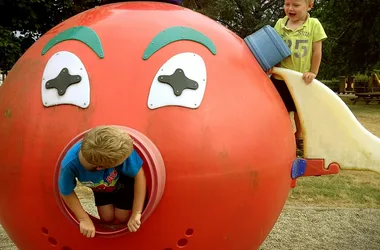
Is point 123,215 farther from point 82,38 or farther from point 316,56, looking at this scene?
point 316,56

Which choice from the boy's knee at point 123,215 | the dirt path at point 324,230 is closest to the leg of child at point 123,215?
the boy's knee at point 123,215

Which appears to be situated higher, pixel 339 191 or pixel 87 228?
pixel 87 228

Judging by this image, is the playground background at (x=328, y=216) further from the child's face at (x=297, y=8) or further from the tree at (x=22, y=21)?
the tree at (x=22, y=21)

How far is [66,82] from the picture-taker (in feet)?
9.37

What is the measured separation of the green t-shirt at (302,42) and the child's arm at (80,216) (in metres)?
1.91

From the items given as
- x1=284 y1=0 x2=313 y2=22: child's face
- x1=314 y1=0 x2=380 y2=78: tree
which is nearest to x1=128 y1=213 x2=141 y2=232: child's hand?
x1=284 y1=0 x2=313 y2=22: child's face

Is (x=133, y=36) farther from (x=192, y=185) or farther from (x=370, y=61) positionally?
(x=370, y=61)

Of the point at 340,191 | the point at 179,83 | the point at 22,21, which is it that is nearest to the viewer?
the point at 179,83

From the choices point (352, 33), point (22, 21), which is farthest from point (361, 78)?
point (22, 21)

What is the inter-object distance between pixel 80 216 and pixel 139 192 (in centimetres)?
33

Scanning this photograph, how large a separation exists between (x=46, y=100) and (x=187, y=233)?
1.05 metres

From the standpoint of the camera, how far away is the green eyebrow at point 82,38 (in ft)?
9.66

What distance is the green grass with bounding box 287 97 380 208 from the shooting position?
268 inches

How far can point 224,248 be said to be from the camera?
9.87ft
